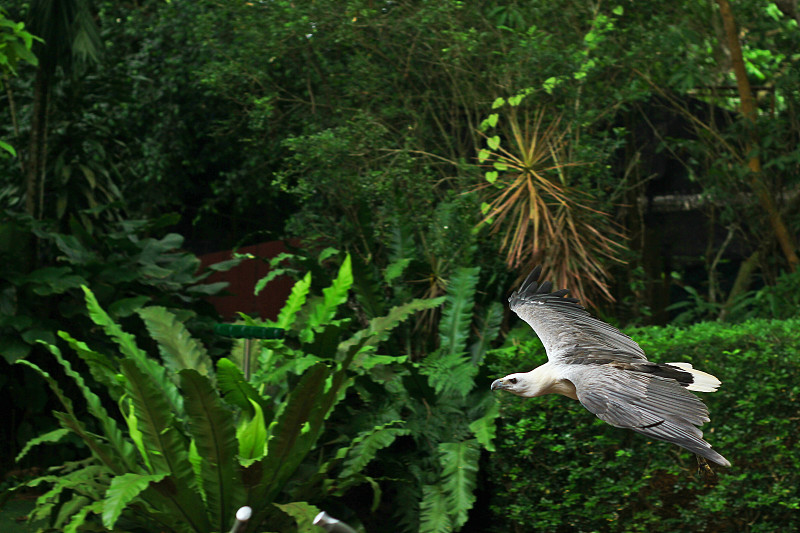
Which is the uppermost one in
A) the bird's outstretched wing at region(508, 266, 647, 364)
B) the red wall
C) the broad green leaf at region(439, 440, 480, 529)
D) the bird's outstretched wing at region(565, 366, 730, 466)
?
the bird's outstretched wing at region(565, 366, 730, 466)

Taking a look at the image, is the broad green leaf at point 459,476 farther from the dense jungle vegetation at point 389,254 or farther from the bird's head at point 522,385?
the bird's head at point 522,385

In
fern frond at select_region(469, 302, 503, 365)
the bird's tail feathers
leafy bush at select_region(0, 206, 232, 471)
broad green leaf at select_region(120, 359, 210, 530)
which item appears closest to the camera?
the bird's tail feathers

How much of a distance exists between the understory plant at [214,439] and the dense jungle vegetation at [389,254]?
0.07 feet

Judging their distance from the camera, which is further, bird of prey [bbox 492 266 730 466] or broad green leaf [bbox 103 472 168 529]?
broad green leaf [bbox 103 472 168 529]

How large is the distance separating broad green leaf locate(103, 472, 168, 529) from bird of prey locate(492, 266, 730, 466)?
2.91 m

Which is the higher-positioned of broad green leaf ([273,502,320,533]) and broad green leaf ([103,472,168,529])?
broad green leaf ([103,472,168,529])

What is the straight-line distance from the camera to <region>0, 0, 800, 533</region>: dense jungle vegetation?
547 centimetres

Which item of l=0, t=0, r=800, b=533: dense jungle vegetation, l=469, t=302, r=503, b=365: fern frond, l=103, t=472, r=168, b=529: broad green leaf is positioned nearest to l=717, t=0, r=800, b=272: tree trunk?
l=0, t=0, r=800, b=533: dense jungle vegetation

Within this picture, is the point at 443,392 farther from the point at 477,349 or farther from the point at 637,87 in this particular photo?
the point at 637,87

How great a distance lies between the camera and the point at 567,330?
266 centimetres

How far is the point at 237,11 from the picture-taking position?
8016mm

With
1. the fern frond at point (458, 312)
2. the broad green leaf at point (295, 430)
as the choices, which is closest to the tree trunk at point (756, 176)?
the fern frond at point (458, 312)

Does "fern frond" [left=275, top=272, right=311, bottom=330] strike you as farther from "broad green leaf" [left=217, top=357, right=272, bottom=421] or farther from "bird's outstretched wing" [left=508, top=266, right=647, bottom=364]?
"bird's outstretched wing" [left=508, top=266, right=647, bottom=364]

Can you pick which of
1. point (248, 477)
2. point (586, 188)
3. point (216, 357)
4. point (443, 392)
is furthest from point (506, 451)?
point (216, 357)
